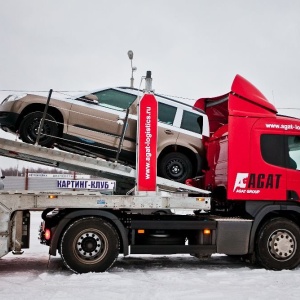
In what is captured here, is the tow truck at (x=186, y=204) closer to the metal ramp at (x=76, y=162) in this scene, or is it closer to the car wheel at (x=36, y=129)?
the metal ramp at (x=76, y=162)

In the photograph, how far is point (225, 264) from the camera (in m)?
9.02

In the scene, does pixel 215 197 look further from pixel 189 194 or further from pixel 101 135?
pixel 101 135

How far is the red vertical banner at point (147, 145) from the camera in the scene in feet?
24.9

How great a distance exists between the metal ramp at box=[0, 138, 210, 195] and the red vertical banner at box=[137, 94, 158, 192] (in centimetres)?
17

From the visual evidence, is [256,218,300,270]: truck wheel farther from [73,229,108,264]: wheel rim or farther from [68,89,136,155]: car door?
[68,89,136,155]: car door

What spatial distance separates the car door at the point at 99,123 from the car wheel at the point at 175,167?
752mm

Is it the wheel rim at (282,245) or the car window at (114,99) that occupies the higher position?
the car window at (114,99)

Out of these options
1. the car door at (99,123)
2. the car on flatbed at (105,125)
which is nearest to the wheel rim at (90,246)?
the car on flatbed at (105,125)

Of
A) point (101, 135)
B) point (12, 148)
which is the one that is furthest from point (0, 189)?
→ point (101, 135)

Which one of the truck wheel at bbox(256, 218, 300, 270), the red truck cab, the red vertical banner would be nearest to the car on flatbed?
the red vertical banner

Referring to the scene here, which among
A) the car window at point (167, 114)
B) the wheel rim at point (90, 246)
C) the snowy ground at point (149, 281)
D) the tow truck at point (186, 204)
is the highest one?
the car window at point (167, 114)

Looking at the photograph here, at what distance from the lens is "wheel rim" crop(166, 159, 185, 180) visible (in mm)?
8445

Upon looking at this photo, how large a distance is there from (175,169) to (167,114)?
3.52 feet

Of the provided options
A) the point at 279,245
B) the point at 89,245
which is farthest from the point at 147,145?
the point at 279,245
